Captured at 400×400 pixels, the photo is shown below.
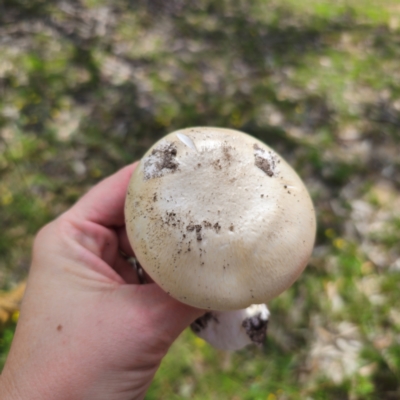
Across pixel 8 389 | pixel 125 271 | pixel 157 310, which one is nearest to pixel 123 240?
pixel 125 271

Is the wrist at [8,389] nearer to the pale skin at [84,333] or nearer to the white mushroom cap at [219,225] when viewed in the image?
the pale skin at [84,333]

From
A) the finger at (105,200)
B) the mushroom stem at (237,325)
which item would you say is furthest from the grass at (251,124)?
the finger at (105,200)

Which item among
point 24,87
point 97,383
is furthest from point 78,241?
point 24,87

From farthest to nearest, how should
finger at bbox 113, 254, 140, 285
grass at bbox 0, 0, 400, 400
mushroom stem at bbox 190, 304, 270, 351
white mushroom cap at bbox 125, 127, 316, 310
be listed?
grass at bbox 0, 0, 400, 400 → finger at bbox 113, 254, 140, 285 → mushroom stem at bbox 190, 304, 270, 351 → white mushroom cap at bbox 125, 127, 316, 310

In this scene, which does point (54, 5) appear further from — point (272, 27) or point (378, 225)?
point (378, 225)

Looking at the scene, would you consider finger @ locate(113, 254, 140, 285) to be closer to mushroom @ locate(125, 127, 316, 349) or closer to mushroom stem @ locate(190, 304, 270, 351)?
mushroom stem @ locate(190, 304, 270, 351)

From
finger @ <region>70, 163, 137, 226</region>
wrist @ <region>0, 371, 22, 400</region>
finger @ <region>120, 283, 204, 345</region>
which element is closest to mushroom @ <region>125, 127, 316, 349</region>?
finger @ <region>120, 283, 204, 345</region>
